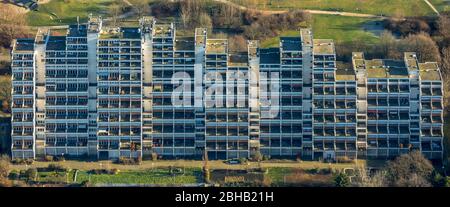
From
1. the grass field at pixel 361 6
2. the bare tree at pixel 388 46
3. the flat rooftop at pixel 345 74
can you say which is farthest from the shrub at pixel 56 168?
the grass field at pixel 361 6

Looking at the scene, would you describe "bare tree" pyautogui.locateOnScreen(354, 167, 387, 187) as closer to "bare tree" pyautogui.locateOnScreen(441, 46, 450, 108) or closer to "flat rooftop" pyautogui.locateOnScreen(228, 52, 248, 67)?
"flat rooftop" pyautogui.locateOnScreen(228, 52, 248, 67)

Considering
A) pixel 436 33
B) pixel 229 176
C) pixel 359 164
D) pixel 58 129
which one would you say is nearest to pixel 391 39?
pixel 436 33

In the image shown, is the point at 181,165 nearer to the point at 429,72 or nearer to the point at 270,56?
the point at 270,56

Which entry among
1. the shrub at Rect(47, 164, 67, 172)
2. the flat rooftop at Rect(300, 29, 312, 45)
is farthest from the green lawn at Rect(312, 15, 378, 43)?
the shrub at Rect(47, 164, 67, 172)

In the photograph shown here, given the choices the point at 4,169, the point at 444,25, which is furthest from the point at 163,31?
the point at 444,25

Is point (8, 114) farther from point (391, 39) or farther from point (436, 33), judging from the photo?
point (436, 33)

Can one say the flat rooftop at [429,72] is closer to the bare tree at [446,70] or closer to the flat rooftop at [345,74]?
the bare tree at [446,70]
